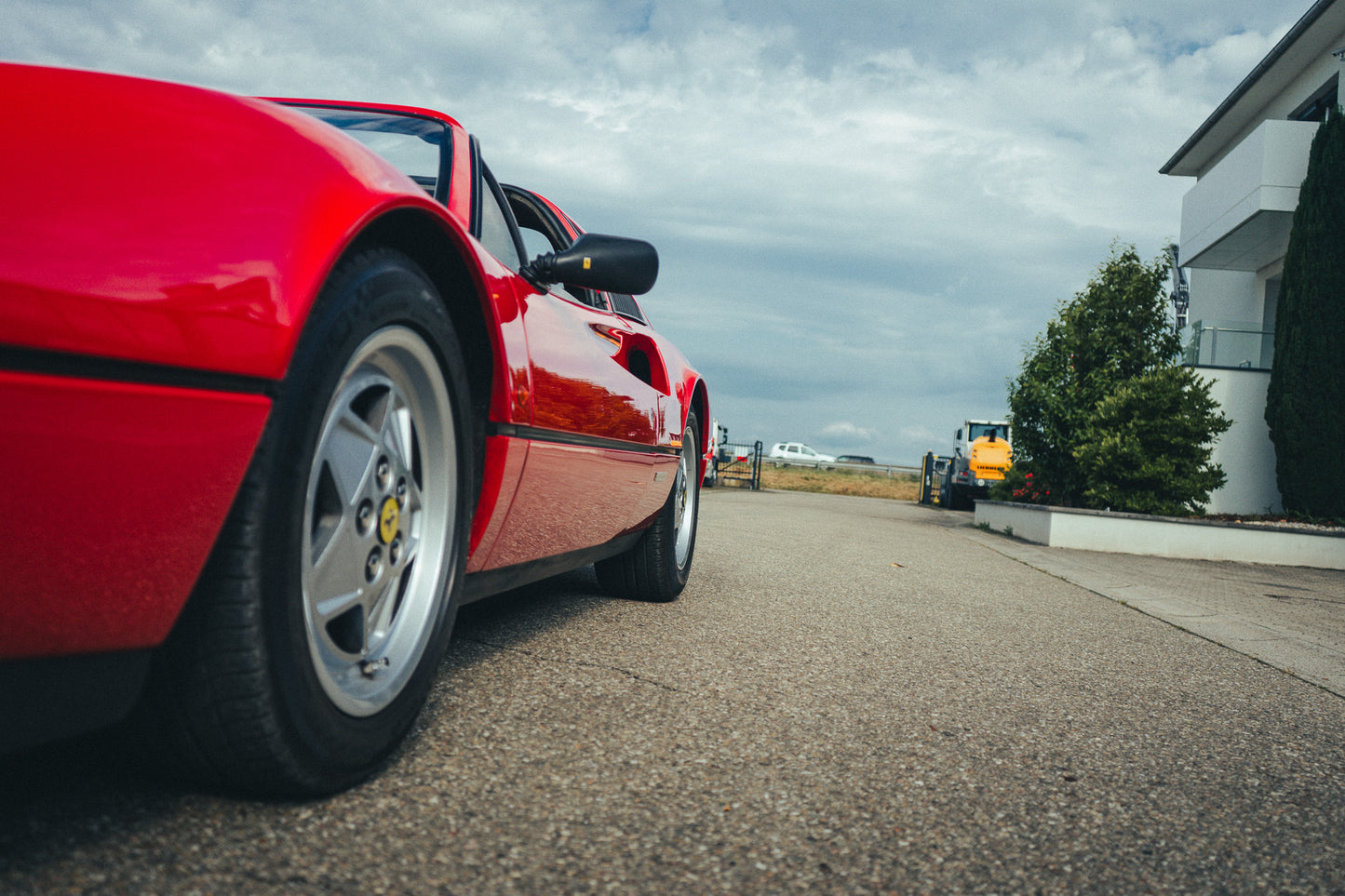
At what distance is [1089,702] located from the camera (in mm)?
2816

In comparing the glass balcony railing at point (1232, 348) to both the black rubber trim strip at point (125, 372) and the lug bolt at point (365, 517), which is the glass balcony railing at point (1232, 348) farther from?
the black rubber trim strip at point (125, 372)

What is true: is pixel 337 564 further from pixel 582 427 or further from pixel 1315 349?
pixel 1315 349

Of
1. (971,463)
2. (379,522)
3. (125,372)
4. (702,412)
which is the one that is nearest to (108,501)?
(125,372)

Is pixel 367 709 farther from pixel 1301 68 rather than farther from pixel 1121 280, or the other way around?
pixel 1301 68

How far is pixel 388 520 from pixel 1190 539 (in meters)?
10.8

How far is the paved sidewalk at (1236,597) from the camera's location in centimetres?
418

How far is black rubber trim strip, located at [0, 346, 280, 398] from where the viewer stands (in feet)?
3.17

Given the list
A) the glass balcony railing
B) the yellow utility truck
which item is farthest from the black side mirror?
the yellow utility truck

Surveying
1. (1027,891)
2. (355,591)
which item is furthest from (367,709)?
(1027,891)

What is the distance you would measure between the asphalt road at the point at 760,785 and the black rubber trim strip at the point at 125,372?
1.99 ft

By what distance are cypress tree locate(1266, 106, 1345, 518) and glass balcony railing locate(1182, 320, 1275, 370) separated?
1081 mm

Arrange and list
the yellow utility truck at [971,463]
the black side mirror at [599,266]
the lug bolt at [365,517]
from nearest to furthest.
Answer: the lug bolt at [365,517], the black side mirror at [599,266], the yellow utility truck at [971,463]

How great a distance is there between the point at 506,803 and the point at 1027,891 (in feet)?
2.73

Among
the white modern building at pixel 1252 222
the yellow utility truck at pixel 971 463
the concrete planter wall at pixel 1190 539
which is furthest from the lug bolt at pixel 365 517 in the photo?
the yellow utility truck at pixel 971 463
